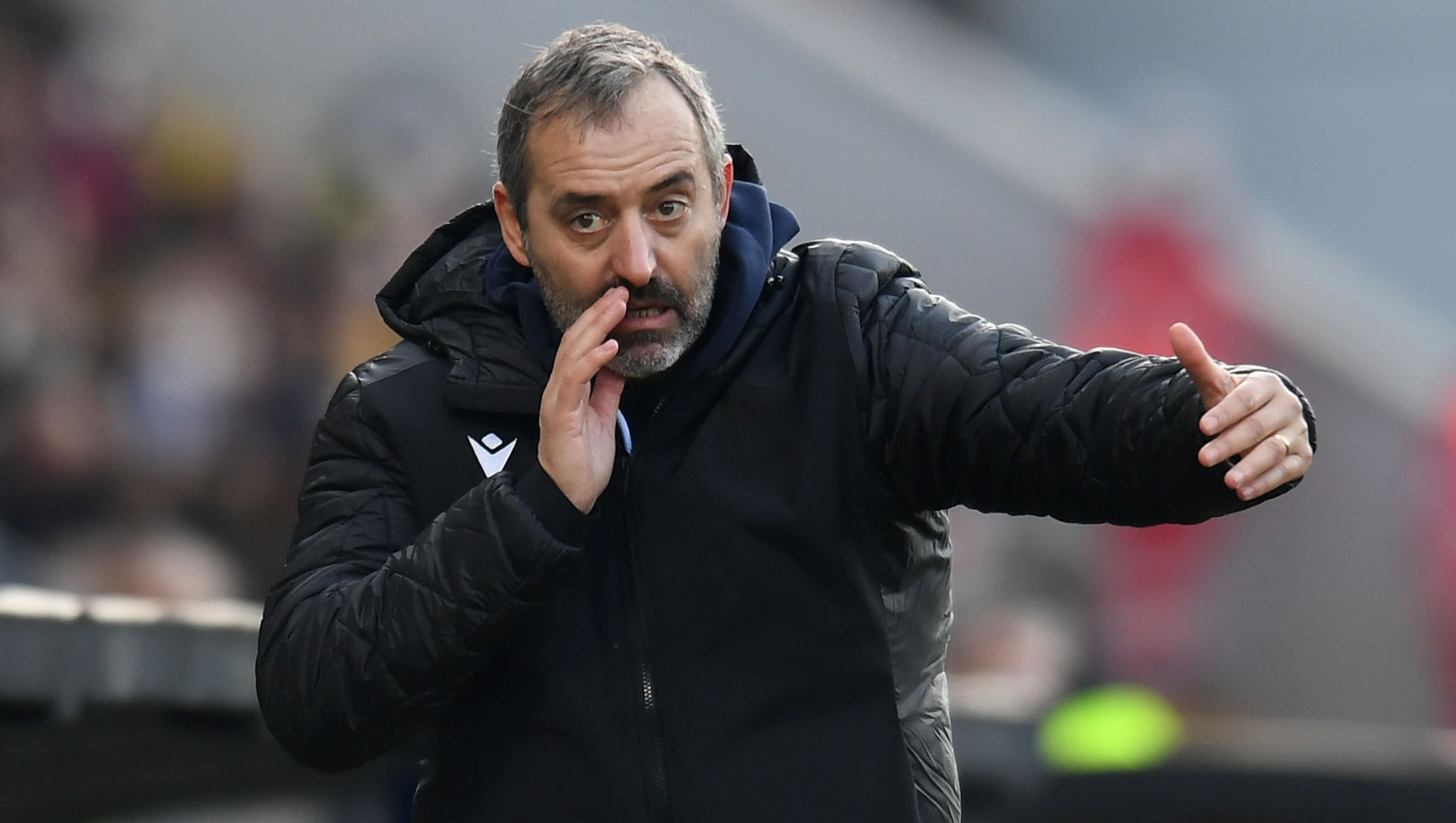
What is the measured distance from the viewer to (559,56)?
2.27m

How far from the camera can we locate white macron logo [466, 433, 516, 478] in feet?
7.48

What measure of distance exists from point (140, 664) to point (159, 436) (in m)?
4.39

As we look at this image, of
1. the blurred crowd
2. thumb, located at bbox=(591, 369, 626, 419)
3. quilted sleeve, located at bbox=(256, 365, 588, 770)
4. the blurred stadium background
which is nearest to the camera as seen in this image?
quilted sleeve, located at bbox=(256, 365, 588, 770)

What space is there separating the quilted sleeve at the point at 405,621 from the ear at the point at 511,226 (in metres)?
0.35

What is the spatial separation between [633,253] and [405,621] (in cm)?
49

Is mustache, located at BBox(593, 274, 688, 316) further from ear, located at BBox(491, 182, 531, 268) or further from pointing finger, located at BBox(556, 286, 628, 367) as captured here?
ear, located at BBox(491, 182, 531, 268)

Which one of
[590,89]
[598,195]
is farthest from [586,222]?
[590,89]

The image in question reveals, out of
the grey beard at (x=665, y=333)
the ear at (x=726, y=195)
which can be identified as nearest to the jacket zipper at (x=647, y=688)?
the grey beard at (x=665, y=333)

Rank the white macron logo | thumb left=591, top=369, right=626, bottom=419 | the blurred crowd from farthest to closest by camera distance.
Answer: the blurred crowd, the white macron logo, thumb left=591, top=369, right=626, bottom=419

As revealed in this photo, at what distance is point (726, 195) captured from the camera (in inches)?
92.1

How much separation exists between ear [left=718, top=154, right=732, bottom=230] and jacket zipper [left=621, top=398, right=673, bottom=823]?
0.31m

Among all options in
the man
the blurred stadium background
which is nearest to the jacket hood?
the man

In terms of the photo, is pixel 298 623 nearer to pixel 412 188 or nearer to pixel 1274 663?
pixel 412 188

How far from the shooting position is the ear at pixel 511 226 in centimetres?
236
